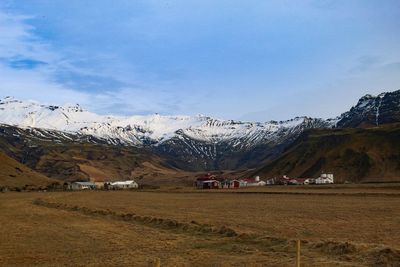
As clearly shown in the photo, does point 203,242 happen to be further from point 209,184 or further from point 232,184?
point 232,184

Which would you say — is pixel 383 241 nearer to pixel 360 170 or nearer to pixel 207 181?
pixel 207 181

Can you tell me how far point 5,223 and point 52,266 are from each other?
80.6 feet

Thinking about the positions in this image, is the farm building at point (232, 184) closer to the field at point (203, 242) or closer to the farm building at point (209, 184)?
the farm building at point (209, 184)

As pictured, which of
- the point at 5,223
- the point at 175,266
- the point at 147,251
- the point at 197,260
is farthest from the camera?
the point at 5,223

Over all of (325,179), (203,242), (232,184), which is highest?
(325,179)

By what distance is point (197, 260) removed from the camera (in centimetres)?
2361

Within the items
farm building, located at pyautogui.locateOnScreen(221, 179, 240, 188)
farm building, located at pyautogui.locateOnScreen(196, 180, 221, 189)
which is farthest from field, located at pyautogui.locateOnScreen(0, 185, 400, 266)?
farm building, located at pyautogui.locateOnScreen(221, 179, 240, 188)

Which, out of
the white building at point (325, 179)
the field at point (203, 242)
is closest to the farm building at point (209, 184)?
the white building at point (325, 179)

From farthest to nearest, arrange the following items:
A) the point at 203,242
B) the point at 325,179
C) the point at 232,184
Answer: the point at 232,184
the point at 325,179
the point at 203,242

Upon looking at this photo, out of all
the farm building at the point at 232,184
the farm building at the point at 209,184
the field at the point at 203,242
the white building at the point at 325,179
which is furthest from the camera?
the farm building at the point at 232,184

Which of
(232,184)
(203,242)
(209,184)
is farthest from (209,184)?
(203,242)

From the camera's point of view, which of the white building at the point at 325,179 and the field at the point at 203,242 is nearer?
the field at the point at 203,242

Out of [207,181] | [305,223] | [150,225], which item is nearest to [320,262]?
[305,223]

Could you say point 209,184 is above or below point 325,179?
below
